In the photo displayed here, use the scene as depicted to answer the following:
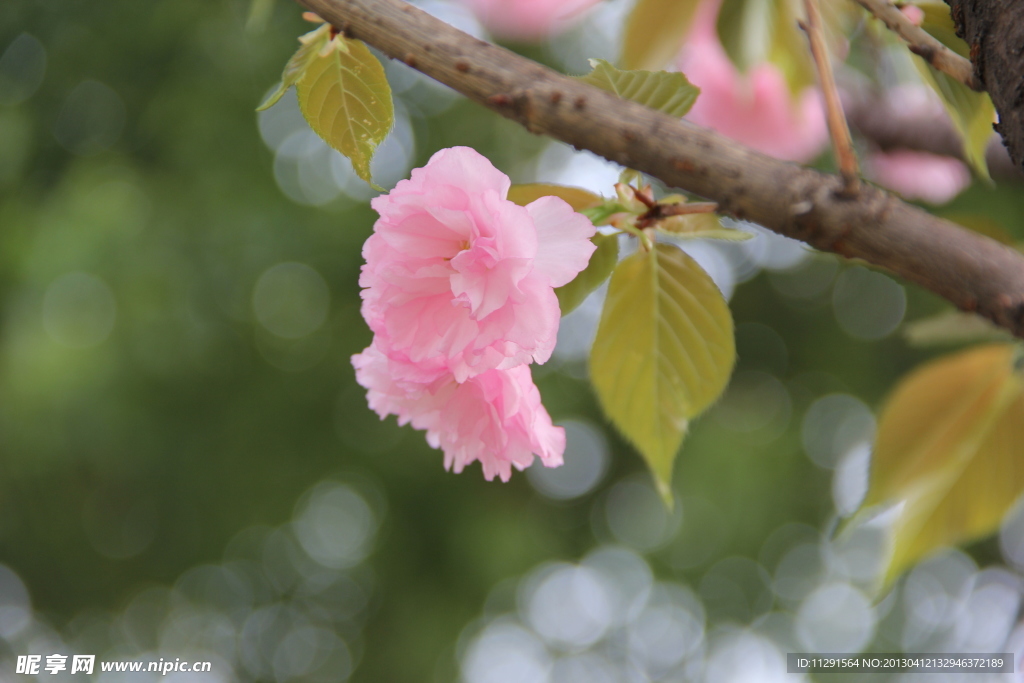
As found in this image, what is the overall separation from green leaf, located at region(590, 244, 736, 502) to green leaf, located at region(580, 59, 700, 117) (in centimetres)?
6

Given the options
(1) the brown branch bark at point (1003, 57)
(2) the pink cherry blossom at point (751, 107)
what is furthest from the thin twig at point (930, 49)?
(2) the pink cherry blossom at point (751, 107)

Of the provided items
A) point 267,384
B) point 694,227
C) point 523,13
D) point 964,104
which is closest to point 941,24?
point 964,104

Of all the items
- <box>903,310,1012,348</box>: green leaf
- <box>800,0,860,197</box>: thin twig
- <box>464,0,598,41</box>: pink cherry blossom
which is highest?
<box>800,0,860,197</box>: thin twig

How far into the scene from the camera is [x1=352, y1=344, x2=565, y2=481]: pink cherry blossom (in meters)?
0.30

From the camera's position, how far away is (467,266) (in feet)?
0.90

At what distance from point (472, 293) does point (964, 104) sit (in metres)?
0.27

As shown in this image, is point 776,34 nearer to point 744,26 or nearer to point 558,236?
point 744,26

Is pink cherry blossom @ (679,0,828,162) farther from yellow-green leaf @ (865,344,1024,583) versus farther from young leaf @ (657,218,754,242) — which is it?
young leaf @ (657,218,754,242)

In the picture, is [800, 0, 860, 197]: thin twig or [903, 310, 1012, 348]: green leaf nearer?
[800, 0, 860, 197]: thin twig

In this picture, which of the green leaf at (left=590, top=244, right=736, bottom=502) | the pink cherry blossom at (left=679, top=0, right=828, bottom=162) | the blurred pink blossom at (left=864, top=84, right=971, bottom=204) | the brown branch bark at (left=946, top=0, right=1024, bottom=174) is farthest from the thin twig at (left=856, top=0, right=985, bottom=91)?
the pink cherry blossom at (left=679, top=0, right=828, bottom=162)

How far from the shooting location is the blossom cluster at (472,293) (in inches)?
10.2

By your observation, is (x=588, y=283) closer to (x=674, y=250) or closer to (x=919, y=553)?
(x=674, y=250)

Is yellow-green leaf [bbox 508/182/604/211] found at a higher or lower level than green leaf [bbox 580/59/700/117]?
lower

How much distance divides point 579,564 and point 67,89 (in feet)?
4.90
